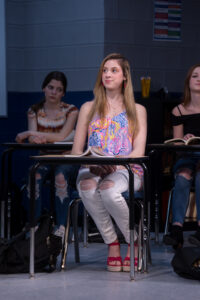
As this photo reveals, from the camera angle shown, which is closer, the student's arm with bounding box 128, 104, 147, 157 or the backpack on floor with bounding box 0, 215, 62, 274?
the backpack on floor with bounding box 0, 215, 62, 274

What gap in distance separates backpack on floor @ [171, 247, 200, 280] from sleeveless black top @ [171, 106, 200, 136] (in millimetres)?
1323

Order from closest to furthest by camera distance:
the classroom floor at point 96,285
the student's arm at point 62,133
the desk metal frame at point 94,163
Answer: the classroom floor at point 96,285 < the desk metal frame at point 94,163 < the student's arm at point 62,133

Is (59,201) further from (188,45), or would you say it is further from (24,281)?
(188,45)

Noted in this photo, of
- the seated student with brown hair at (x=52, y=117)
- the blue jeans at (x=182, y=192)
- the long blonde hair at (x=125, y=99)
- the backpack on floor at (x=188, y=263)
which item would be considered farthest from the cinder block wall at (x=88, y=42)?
the backpack on floor at (x=188, y=263)

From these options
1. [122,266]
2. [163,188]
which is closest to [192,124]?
[163,188]

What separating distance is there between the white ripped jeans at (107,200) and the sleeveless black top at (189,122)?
107 cm

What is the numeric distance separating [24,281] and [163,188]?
2134 millimetres

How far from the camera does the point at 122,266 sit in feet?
11.9

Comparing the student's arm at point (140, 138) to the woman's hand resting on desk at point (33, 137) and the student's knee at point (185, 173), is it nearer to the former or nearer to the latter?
the student's knee at point (185, 173)

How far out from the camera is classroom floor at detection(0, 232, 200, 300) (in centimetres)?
304

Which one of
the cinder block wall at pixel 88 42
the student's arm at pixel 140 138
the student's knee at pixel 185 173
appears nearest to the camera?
the student's arm at pixel 140 138

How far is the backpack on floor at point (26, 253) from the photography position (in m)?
3.49

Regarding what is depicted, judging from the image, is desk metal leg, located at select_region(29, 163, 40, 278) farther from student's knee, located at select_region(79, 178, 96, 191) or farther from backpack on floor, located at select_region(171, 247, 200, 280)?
backpack on floor, located at select_region(171, 247, 200, 280)

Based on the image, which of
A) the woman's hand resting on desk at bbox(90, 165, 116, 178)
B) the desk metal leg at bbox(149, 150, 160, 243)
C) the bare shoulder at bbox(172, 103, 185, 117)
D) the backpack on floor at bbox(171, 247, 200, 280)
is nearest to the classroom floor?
the backpack on floor at bbox(171, 247, 200, 280)
